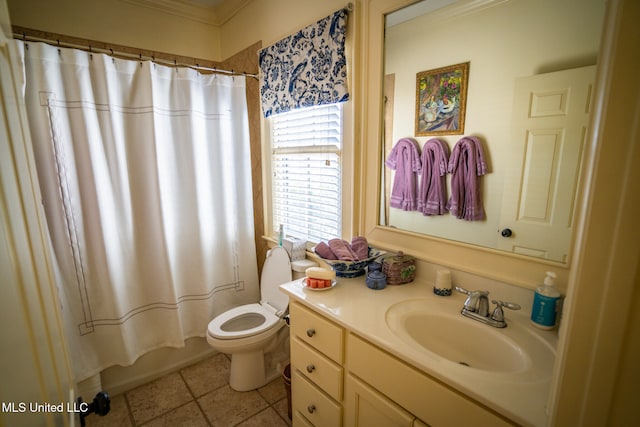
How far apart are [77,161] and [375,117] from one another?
Answer: 1.68 metres

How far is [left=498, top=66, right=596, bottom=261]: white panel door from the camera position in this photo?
955 mm

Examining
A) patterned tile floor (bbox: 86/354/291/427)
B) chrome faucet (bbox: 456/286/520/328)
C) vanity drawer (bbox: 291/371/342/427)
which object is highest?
chrome faucet (bbox: 456/286/520/328)

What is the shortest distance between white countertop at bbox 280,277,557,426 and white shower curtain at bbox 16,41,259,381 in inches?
41.3

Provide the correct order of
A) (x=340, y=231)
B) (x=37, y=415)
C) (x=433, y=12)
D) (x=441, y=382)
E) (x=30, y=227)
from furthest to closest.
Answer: (x=340, y=231)
(x=433, y=12)
(x=441, y=382)
(x=30, y=227)
(x=37, y=415)

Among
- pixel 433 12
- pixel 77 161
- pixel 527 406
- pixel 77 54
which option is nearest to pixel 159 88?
pixel 77 54

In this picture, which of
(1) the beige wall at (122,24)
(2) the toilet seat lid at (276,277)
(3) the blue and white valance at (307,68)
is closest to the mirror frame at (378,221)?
(3) the blue and white valance at (307,68)

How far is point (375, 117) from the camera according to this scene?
147 cm

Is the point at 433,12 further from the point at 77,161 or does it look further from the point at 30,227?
the point at 77,161

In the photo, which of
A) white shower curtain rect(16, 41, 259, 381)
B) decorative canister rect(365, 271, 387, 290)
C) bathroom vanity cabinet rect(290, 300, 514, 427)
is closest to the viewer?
bathroom vanity cabinet rect(290, 300, 514, 427)

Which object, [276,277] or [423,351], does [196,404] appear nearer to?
[276,277]

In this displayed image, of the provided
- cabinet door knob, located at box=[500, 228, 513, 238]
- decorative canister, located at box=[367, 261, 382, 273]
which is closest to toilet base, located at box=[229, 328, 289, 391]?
decorative canister, located at box=[367, 261, 382, 273]

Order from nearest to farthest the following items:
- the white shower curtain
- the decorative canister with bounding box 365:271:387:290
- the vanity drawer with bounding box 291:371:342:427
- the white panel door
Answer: the white panel door
the vanity drawer with bounding box 291:371:342:427
the decorative canister with bounding box 365:271:387:290
the white shower curtain

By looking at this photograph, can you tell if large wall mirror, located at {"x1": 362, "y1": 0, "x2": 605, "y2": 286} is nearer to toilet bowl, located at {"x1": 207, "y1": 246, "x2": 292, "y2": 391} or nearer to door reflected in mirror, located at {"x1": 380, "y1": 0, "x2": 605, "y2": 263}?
door reflected in mirror, located at {"x1": 380, "y1": 0, "x2": 605, "y2": 263}

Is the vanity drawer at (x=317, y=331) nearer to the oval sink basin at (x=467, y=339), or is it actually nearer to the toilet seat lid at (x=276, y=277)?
the oval sink basin at (x=467, y=339)
